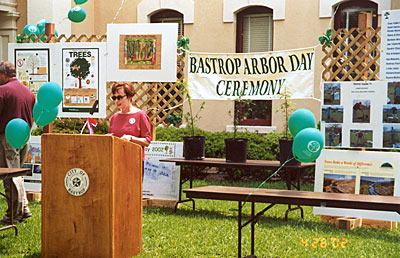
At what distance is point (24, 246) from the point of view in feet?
15.3

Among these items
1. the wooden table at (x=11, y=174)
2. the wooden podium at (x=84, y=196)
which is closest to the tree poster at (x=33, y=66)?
the wooden table at (x=11, y=174)

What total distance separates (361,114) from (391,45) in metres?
0.73

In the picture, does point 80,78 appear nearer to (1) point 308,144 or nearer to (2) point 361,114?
(2) point 361,114

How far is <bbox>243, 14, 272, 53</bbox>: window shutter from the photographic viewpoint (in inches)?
423

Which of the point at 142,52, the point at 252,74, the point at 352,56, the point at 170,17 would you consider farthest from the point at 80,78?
the point at 170,17

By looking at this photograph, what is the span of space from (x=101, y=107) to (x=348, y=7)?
531 cm

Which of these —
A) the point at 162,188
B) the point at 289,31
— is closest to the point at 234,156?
the point at 162,188

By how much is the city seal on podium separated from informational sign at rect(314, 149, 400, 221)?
109 inches

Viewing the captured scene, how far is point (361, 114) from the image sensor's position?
219 inches

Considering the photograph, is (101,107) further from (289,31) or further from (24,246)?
(289,31)

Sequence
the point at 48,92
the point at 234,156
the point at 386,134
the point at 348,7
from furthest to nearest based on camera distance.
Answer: the point at 348,7, the point at 234,156, the point at 386,134, the point at 48,92

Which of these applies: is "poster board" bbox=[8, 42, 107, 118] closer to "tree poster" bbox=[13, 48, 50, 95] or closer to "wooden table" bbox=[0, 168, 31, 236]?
"tree poster" bbox=[13, 48, 50, 95]

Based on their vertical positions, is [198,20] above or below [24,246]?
above
